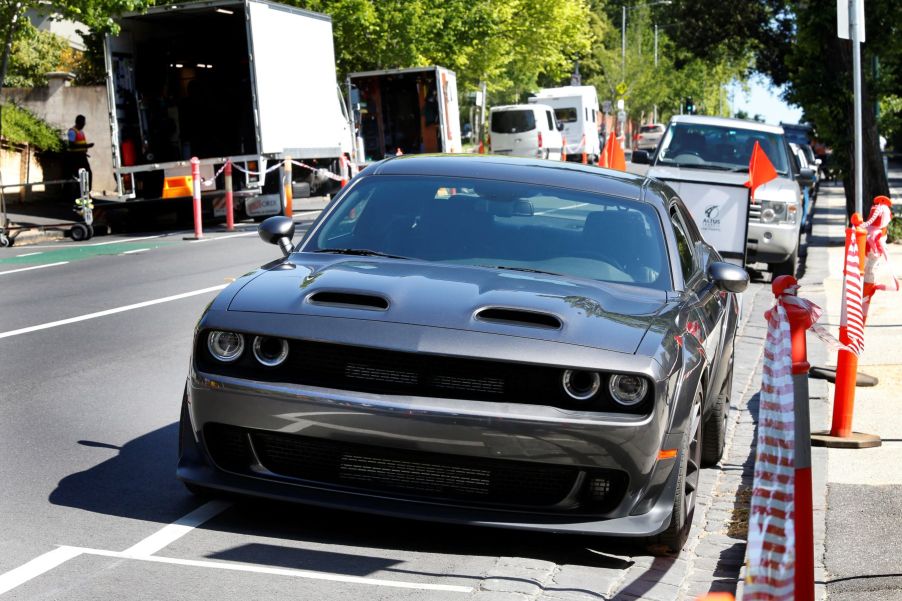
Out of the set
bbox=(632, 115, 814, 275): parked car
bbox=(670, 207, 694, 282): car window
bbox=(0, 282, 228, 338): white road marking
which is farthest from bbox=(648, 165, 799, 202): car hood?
bbox=(670, 207, 694, 282): car window

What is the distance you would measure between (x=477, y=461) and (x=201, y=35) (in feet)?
69.1

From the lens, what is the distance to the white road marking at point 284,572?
506 centimetres

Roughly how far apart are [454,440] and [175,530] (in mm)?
1329

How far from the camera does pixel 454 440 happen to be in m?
5.14

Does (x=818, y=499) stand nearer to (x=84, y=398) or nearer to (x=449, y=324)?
(x=449, y=324)

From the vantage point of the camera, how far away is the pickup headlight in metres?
16.6

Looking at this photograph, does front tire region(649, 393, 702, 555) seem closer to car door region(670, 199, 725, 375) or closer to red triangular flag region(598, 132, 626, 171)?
car door region(670, 199, 725, 375)

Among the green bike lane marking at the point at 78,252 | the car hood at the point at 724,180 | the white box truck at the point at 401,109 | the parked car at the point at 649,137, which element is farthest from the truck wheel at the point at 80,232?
the parked car at the point at 649,137

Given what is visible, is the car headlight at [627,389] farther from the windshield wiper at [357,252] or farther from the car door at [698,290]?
the windshield wiper at [357,252]

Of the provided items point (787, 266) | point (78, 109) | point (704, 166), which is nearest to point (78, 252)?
point (704, 166)

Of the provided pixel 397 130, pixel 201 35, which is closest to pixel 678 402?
pixel 201 35

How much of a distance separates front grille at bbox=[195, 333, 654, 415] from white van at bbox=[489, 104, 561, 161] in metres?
42.9

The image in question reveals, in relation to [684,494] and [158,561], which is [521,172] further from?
[158,561]

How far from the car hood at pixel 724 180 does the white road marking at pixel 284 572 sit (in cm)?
1118
